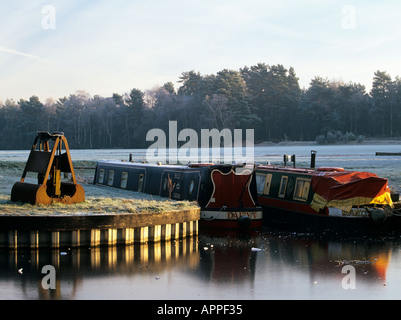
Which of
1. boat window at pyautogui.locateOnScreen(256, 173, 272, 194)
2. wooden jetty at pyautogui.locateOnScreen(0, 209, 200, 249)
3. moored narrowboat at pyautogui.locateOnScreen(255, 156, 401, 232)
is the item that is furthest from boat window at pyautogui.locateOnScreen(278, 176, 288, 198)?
wooden jetty at pyautogui.locateOnScreen(0, 209, 200, 249)

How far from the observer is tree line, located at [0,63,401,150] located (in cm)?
10338

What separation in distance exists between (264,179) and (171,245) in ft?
29.4

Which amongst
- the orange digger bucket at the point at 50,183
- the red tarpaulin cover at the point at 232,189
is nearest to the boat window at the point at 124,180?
the red tarpaulin cover at the point at 232,189

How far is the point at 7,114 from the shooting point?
124 meters

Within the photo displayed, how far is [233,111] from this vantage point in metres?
104

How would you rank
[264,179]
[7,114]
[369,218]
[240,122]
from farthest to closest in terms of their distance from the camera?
[7,114] → [240,122] → [264,179] → [369,218]

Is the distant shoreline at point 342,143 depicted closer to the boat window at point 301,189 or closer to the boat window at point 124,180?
the boat window at point 124,180

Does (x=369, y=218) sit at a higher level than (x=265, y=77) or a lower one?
lower

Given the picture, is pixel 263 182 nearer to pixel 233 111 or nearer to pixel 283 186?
pixel 283 186

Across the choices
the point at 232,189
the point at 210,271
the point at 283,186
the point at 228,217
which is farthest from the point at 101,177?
the point at 210,271

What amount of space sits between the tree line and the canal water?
84.2 metres

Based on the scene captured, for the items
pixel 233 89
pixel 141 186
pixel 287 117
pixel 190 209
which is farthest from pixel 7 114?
pixel 190 209

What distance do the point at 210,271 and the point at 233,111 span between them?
90.4 meters
